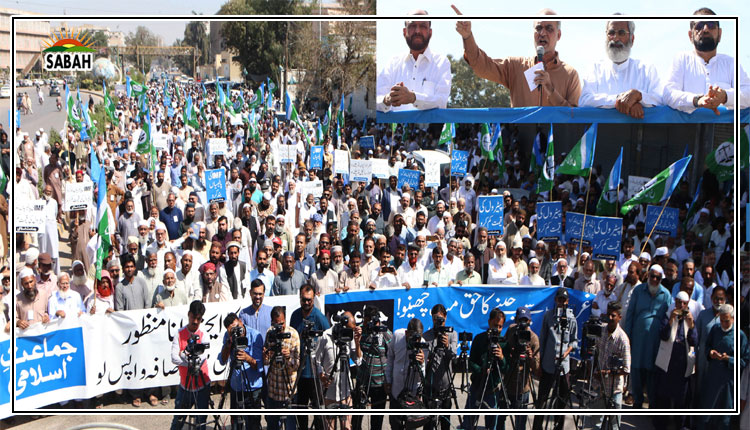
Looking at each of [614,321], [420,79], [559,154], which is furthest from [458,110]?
[559,154]

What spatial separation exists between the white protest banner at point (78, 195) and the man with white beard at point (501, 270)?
521 centimetres

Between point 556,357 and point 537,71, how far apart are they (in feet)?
17.5

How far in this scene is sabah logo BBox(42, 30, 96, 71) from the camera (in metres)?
6.99

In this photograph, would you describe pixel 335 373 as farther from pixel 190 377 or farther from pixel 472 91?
pixel 472 91

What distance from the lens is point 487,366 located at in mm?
5812

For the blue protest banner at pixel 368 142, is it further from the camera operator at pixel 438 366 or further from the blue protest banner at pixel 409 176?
the camera operator at pixel 438 366

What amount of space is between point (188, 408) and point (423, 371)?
192 cm

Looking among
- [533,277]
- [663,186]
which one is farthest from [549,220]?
[663,186]

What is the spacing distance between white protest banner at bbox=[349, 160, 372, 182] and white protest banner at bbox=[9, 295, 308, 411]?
512 centimetres

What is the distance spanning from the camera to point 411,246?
314 inches

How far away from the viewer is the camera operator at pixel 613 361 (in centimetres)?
596

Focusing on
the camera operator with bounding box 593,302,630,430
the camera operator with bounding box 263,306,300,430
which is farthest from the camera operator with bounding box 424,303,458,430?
the camera operator with bounding box 593,302,630,430

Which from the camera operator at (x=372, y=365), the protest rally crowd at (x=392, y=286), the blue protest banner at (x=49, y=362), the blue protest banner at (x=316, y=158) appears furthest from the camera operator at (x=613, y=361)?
the blue protest banner at (x=316, y=158)

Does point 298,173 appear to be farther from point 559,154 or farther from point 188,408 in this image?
point 559,154
